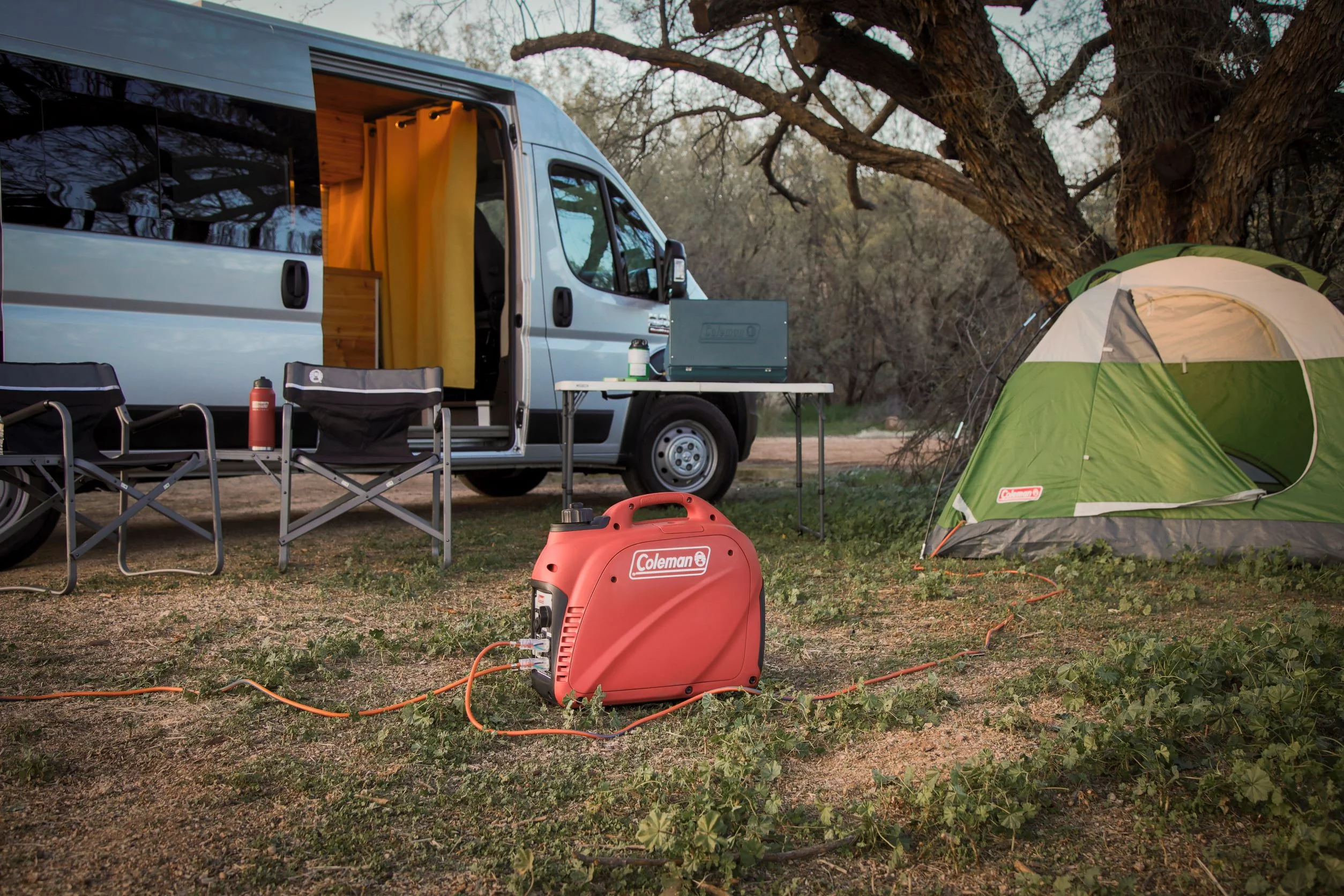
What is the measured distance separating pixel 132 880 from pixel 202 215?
4.15 meters

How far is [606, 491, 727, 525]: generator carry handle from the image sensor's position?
275cm

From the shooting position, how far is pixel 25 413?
13.8 feet

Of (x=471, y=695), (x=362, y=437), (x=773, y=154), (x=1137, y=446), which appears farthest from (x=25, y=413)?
(x=773, y=154)

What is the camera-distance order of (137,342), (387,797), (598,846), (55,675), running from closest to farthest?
(598,846) < (387,797) < (55,675) < (137,342)

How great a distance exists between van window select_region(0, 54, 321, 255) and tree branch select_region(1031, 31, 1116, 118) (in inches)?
203

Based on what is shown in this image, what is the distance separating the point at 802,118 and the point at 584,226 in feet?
7.04

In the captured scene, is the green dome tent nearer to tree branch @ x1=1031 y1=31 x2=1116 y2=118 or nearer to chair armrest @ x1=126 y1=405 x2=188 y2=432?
tree branch @ x1=1031 y1=31 x2=1116 y2=118

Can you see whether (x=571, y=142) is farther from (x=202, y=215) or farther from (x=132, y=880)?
(x=132, y=880)

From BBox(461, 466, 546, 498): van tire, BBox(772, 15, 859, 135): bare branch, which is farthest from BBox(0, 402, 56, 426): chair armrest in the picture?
BBox(772, 15, 859, 135): bare branch

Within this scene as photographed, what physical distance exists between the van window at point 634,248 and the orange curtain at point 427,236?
945 millimetres

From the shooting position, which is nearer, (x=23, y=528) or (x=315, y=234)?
(x=23, y=528)

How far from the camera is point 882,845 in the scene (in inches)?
78.0

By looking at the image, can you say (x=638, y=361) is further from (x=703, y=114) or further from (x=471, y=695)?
(x=703, y=114)

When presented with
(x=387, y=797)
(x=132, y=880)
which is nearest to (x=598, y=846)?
(x=387, y=797)
